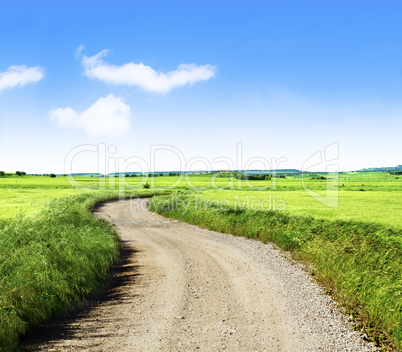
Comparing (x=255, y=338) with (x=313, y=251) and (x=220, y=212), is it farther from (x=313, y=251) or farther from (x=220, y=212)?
(x=220, y=212)

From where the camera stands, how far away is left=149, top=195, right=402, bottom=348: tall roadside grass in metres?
6.69

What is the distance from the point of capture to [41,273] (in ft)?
24.1

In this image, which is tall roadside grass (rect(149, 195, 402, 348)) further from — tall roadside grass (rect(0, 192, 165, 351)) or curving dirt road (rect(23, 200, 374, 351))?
tall roadside grass (rect(0, 192, 165, 351))

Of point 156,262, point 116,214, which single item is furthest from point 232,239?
point 116,214

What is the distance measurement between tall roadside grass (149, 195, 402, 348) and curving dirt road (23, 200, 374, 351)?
554 millimetres

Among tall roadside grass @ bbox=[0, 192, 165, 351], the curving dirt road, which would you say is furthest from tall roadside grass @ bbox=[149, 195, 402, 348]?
tall roadside grass @ bbox=[0, 192, 165, 351]

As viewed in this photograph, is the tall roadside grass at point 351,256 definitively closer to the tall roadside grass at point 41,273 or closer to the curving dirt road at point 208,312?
the curving dirt road at point 208,312

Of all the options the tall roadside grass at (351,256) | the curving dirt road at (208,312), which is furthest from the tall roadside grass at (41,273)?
the tall roadside grass at (351,256)

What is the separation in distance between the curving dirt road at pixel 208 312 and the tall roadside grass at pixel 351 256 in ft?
1.82

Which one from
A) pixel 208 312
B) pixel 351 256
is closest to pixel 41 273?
pixel 208 312

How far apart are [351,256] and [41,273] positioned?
9.55 m

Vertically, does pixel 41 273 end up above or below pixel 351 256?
above

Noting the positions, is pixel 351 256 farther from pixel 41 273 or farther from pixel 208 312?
pixel 41 273

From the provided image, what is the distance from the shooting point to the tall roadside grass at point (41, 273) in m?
6.27
